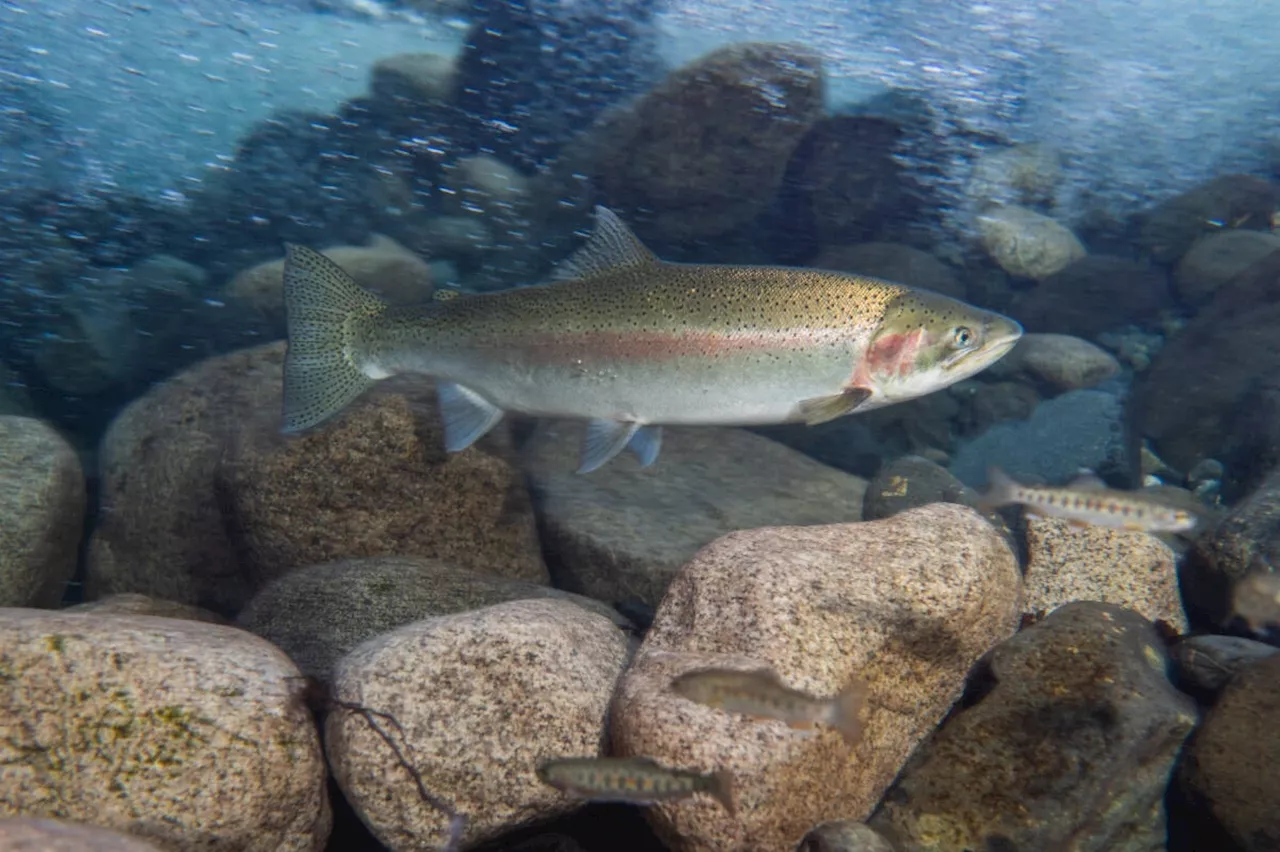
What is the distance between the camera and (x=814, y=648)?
3.06 m

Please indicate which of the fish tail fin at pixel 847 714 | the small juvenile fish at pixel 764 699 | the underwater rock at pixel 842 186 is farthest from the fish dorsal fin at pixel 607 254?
the underwater rock at pixel 842 186

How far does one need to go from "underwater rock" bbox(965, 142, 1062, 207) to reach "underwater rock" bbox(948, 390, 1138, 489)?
655 centimetres

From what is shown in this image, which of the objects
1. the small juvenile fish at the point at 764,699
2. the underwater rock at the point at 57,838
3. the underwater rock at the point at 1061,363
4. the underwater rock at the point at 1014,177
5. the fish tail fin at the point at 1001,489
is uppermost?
the small juvenile fish at the point at 764,699

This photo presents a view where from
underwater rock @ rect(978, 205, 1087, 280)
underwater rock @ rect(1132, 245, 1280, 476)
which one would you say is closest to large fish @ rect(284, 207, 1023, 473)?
underwater rock @ rect(1132, 245, 1280, 476)

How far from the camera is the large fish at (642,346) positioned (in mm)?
4438

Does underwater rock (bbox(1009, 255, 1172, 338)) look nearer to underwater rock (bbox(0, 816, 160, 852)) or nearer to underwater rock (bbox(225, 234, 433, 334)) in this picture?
underwater rock (bbox(225, 234, 433, 334))

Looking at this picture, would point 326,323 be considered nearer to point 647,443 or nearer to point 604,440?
point 604,440

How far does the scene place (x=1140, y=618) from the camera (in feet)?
11.5

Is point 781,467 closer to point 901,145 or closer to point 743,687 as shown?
point 743,687

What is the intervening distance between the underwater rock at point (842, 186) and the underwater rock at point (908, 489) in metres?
6.57

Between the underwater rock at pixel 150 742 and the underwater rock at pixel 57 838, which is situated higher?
the underwater rock at pixel 57 838

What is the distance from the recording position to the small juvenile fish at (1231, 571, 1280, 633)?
3.98 meters

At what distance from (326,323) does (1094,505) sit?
510 centimetres

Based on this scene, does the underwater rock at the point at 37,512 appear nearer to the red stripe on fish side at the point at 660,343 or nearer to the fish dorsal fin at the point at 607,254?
the red stripe on fish side at the point at 660,343
